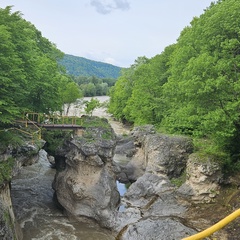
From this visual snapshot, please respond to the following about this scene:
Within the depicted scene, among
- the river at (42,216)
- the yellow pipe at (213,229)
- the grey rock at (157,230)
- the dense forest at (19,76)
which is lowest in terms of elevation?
the river at (42,216)

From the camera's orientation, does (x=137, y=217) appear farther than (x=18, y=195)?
No

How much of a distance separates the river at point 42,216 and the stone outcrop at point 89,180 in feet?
3.04

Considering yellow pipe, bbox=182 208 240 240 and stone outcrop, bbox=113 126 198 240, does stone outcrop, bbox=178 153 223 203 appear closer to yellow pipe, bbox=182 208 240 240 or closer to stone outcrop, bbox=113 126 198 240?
stone outcrop, bbox=113 126 198 240

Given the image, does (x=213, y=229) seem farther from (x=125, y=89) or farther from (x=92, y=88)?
(x=92, y=88)

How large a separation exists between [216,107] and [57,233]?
14.0m

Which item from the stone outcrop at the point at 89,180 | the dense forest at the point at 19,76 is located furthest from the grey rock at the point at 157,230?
the dense forest at the point at 19,76

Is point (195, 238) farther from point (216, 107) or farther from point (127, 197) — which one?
point (127, 197)

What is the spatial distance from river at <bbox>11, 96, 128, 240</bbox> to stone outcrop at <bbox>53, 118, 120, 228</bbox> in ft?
3.04

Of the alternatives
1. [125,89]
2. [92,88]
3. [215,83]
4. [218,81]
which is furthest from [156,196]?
[92,88]

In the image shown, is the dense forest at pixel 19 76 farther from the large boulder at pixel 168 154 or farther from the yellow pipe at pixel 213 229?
the yellow pipe at pixel 213 229

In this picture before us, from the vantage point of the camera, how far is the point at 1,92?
17766 millimetres

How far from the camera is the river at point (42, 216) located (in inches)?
769

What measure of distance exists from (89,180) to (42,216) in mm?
4514

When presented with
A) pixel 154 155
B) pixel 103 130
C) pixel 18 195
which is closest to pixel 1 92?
pixel 103 130
